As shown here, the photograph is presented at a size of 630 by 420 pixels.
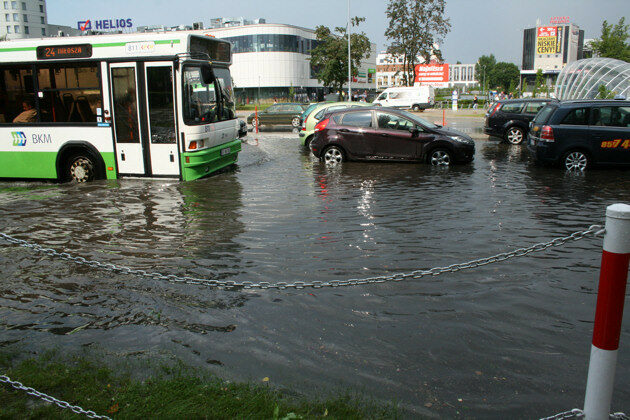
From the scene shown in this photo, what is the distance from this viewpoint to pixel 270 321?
457 centimetres

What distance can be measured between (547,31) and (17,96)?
16865cm

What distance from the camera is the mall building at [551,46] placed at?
15138 centimetres

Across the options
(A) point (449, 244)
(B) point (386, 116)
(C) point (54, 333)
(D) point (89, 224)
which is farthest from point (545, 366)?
(B) point (386, 116)

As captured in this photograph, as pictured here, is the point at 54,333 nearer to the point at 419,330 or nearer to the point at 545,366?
the point at 419,330

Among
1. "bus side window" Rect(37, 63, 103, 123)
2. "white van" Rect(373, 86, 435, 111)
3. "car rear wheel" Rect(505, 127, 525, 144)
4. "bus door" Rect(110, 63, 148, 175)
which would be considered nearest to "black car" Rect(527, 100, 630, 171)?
"car rear wheel" Rect(505, 127, 525, 144)

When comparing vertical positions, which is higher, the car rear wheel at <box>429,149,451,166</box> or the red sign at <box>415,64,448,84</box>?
the red sign at <box>415,64,448,84</box>

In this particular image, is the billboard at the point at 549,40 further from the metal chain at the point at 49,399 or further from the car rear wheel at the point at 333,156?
the metal chain at the point at 49,399

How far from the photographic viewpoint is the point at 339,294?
520 cm

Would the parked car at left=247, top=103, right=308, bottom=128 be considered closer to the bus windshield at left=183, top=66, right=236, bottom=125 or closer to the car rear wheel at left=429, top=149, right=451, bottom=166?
the car rear wheel at left=429, top=149, right=451, bottom=166

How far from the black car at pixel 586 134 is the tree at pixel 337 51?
39.5 meters

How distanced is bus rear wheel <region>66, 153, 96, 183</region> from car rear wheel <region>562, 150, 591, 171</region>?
11438 millimetres

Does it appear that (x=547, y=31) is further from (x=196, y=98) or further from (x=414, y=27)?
(x=196, y=98)

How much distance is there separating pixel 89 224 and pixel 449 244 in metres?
5.51

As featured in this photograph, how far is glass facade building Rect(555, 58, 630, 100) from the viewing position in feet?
112
